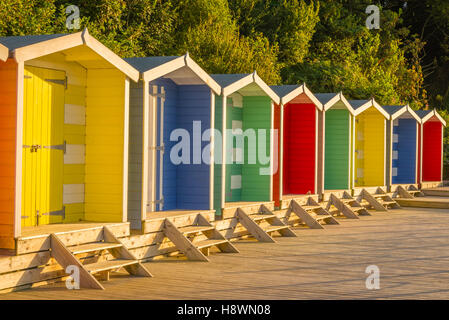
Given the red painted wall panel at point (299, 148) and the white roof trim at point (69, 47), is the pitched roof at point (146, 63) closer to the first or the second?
the white roof trim at point (69, 47)

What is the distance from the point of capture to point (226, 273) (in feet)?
26.9

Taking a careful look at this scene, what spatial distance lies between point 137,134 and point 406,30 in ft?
82.1

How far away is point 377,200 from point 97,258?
1014 cm

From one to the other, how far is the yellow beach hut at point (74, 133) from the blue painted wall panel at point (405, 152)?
12474mm

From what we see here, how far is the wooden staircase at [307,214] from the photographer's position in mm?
12836

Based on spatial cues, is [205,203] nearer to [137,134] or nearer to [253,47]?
[137,134]

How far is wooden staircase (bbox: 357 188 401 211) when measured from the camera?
16337 mm

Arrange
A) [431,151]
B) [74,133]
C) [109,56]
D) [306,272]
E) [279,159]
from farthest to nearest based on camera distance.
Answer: [431,151], [279,159], [74,133], [306,272], [109,56]

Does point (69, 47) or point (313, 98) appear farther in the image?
point (313, 98)

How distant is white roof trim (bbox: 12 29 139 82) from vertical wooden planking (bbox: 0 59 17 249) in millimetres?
155

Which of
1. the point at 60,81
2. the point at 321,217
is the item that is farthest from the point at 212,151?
the point at 321,217

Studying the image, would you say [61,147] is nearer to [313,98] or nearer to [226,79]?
[226,79]

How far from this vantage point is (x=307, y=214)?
12.9 m

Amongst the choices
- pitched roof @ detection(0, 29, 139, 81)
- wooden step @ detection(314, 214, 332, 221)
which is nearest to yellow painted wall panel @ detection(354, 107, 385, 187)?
wooden step @ detection(314, 214, 332, 221)
